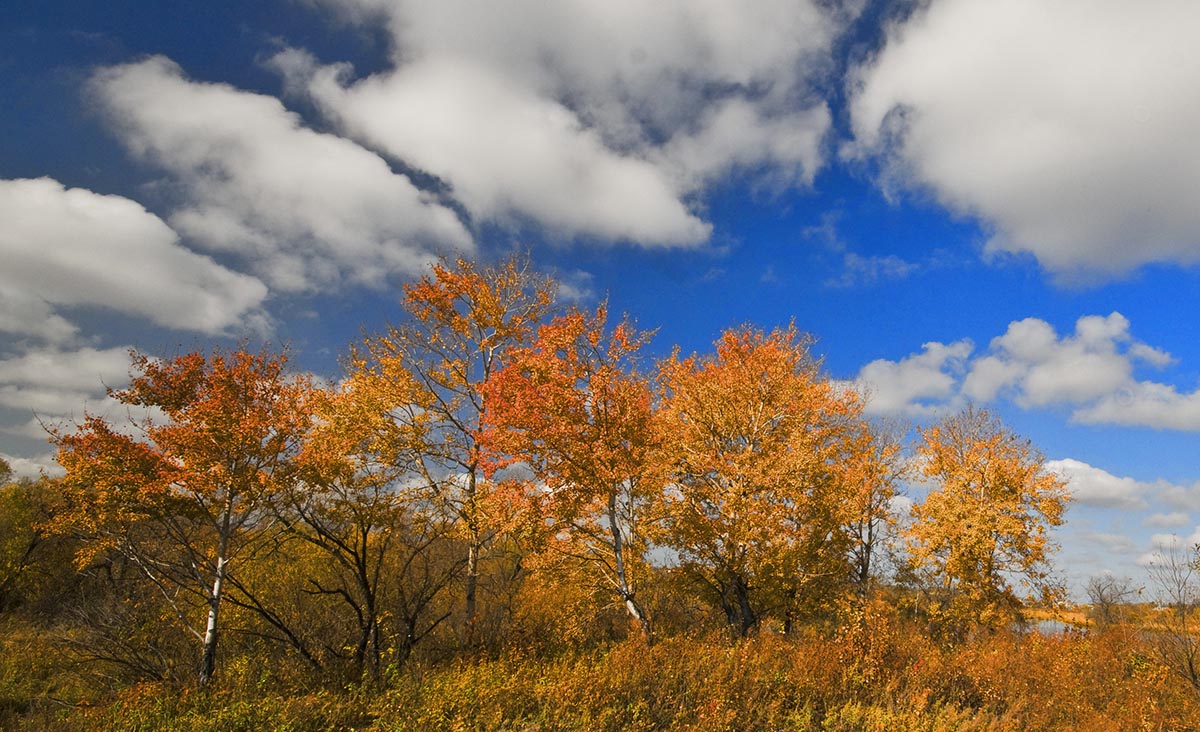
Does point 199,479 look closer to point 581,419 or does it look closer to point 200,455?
point 200,455

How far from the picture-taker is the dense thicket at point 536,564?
1078cm

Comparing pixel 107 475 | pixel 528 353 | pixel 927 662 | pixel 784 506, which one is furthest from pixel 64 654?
pixel 927 662

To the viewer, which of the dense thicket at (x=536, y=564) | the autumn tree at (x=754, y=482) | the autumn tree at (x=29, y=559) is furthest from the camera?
the autumn tree at (x=29, y=559)

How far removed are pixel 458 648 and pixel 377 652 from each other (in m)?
3.01

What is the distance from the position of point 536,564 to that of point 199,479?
874cm

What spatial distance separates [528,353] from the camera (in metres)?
17.9

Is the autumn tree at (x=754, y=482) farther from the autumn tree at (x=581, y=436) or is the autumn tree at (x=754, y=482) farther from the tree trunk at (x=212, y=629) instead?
the tree trunk at (x=212, y=629)

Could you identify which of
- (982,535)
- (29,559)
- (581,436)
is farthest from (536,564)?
(29,559)

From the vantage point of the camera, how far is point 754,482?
1756 centimetres

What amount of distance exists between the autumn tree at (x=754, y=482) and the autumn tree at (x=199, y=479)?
36.1 feet

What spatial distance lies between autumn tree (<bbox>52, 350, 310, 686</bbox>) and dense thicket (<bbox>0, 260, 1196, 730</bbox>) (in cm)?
8

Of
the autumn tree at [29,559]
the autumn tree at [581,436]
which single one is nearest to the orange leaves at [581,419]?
the autumn tree at [581,436]

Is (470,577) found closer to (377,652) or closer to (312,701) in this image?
(377,652)

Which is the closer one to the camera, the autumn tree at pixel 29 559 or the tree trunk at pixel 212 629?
the tree trunk at pixel 212 629
